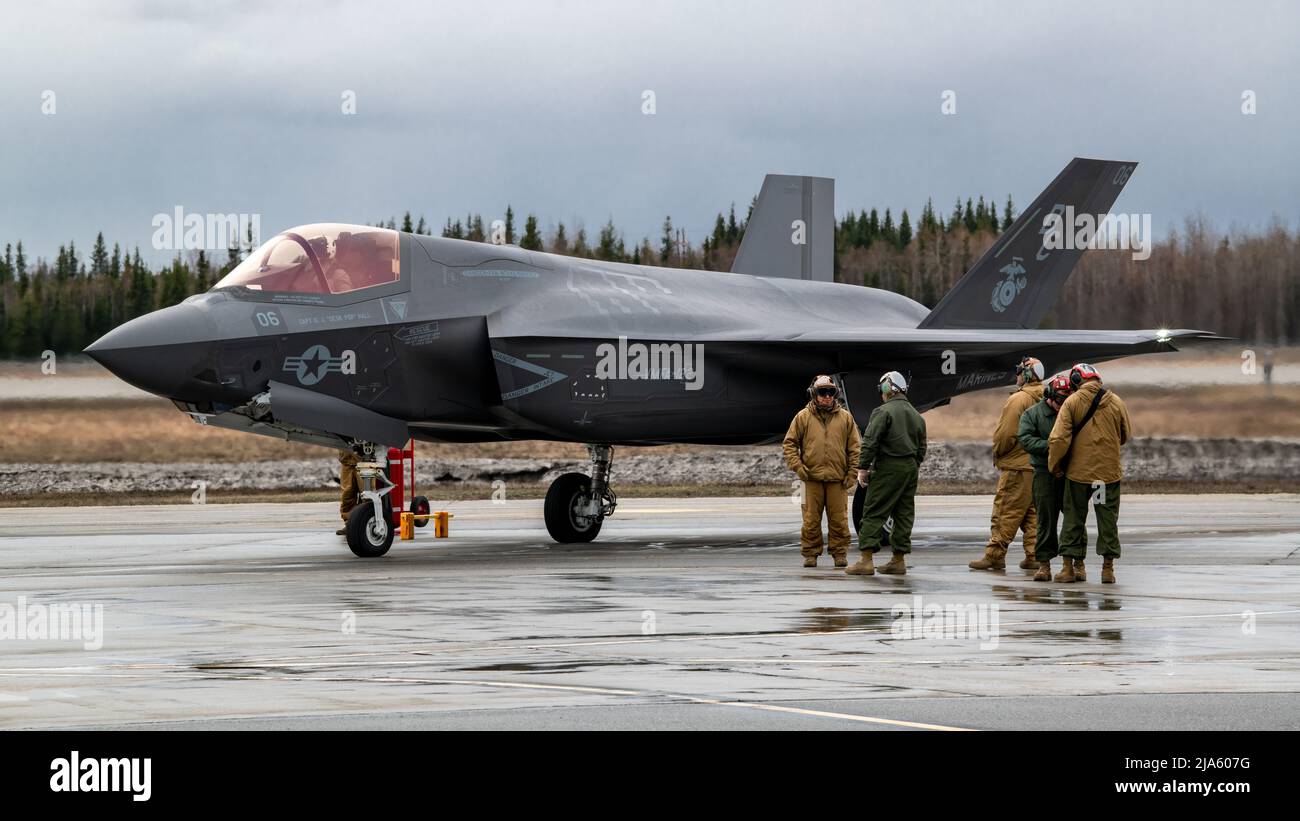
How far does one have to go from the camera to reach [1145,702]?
25.4 feet

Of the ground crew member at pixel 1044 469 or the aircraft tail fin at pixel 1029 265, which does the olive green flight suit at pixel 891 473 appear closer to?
the ground crew member at pixel 1044 469

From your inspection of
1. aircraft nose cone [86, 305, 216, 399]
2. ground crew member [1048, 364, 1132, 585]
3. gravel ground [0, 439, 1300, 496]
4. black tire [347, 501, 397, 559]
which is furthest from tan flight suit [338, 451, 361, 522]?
gravel ground [0, 439, 1300, 496]

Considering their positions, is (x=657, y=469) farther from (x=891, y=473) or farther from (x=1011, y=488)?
(x=891, y=473)

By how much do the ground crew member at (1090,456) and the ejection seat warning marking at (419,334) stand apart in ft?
22.9

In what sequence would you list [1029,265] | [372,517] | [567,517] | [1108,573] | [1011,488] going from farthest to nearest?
1. [1029,265]
2. [567,517]
3. [372,517]
4. [1011,488]
5. [1108,573]

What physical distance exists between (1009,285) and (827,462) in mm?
8570

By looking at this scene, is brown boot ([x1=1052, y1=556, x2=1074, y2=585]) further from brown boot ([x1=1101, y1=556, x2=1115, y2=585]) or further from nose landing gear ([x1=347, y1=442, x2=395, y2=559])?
nose landing gear ([x1=347, y1=442, x2=395, y2=559])

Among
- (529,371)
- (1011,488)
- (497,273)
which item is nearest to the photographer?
(1011,488)

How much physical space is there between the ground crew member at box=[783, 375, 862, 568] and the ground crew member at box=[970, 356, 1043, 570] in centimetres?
134

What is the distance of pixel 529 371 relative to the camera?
18.4 metres

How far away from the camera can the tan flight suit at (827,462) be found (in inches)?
615

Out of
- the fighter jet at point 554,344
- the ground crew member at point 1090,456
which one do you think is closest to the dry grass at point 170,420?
the fighter jet at point 554,344

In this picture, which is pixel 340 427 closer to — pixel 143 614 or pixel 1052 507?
pixel 143 614

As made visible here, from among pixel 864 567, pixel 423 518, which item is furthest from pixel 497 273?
pixel 864 567
